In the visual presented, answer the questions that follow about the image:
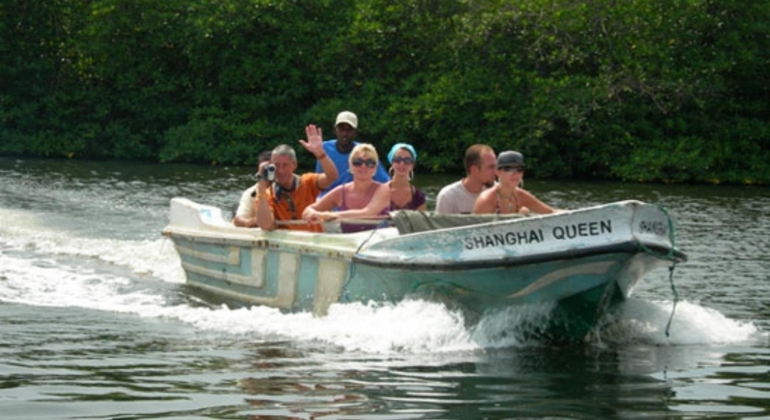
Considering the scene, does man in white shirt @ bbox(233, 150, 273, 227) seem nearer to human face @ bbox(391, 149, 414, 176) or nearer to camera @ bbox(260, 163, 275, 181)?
camera @ bbox(260, 163, 275, 181)

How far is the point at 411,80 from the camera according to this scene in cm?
3325

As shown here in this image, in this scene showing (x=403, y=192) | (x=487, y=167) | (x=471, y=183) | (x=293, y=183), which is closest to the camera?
(x=487, y=167)

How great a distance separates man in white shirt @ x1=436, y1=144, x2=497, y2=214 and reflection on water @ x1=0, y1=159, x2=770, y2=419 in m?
1.09

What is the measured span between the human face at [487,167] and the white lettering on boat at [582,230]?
159 centimetres

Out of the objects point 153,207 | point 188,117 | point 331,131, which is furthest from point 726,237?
point 188,117

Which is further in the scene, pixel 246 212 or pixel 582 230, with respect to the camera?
pixel 246 212

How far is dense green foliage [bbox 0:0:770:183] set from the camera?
30.4 m

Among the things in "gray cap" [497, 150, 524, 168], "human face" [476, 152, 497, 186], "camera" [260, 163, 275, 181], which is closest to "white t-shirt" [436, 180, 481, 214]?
"human face" [476, 152, 497, 186]

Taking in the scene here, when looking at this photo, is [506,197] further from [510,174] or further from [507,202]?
[510,174]

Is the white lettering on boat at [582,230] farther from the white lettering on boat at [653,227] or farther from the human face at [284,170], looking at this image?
Result: the human face at [284,170]

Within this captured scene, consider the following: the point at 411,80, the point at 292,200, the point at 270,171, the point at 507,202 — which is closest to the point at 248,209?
the point at 292,200

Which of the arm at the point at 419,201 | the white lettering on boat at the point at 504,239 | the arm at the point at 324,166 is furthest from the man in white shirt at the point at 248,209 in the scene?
the white lettering on boat at the point at 504,239

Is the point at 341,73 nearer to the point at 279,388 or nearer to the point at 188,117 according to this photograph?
the point at 188,117

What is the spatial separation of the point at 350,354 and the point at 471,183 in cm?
195
